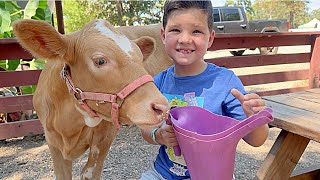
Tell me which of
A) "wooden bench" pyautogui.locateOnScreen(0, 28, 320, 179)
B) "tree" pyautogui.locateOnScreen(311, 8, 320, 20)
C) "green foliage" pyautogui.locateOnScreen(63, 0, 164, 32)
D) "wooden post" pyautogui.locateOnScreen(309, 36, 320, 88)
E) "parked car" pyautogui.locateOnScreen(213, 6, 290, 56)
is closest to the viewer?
"wooden bench" pyautogui.locateOnScreen(0, 28, 320, 179)

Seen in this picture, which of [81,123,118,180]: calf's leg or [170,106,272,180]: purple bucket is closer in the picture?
[170,106,272,180]: purple bucket

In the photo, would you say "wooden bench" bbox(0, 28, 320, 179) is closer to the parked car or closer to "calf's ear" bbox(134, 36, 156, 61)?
"calf's ear" bbox(134, 36, 156, 61)

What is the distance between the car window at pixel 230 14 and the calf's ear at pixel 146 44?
1442cm

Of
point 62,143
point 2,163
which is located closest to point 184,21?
point 62,143

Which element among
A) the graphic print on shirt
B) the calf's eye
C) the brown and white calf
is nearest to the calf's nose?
the brown and white calf

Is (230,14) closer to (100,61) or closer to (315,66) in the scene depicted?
(315,66)

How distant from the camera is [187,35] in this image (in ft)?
5.68

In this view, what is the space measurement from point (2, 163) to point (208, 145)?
3704 millimetres

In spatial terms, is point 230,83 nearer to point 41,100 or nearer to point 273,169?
point 273,169

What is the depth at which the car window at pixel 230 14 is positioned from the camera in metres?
16.3

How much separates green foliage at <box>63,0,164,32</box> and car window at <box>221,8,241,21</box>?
11670 millimetres

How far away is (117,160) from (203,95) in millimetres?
2757

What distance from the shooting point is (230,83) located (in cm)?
175

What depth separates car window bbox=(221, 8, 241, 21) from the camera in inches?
641
